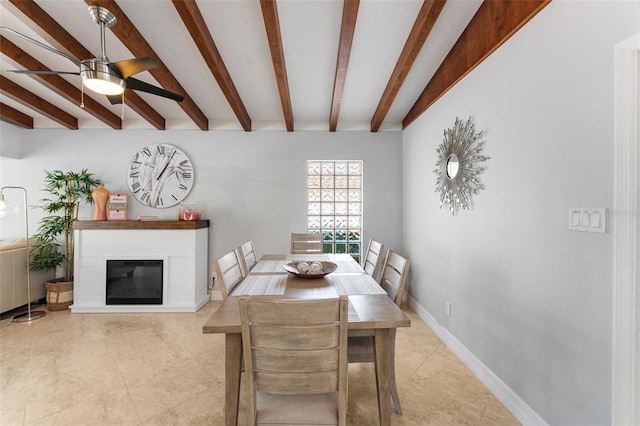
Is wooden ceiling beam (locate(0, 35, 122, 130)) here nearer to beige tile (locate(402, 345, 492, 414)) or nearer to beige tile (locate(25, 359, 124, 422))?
beige tile (locate(25, 359, 124, 422))

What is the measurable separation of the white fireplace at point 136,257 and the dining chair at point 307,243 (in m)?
1.36

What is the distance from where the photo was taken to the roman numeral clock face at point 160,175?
4.09m

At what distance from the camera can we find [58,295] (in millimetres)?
3658

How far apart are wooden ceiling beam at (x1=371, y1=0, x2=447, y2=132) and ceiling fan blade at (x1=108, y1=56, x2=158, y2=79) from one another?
6.16ft

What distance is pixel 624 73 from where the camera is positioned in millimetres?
1230

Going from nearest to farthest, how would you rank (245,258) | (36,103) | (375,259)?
(375,259)
(245,258)
(36,103)

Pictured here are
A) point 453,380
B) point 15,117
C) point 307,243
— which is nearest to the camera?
point 453,380

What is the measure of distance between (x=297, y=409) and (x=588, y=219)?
63.4 inches

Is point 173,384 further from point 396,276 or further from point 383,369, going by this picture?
point 396,276

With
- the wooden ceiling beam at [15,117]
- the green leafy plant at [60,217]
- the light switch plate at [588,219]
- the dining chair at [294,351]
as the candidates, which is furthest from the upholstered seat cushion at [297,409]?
the wooden ceiling beam at [15,117]

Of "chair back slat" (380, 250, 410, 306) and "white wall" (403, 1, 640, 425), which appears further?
"chair back slat" (380, 250, 410, 306)

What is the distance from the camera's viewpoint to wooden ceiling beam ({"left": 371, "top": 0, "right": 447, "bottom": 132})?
1975mm

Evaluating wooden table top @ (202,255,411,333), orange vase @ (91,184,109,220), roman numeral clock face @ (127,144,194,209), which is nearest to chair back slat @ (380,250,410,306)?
wooden table top @ (202,255,411,333)

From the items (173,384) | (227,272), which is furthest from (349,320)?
(173,384)
